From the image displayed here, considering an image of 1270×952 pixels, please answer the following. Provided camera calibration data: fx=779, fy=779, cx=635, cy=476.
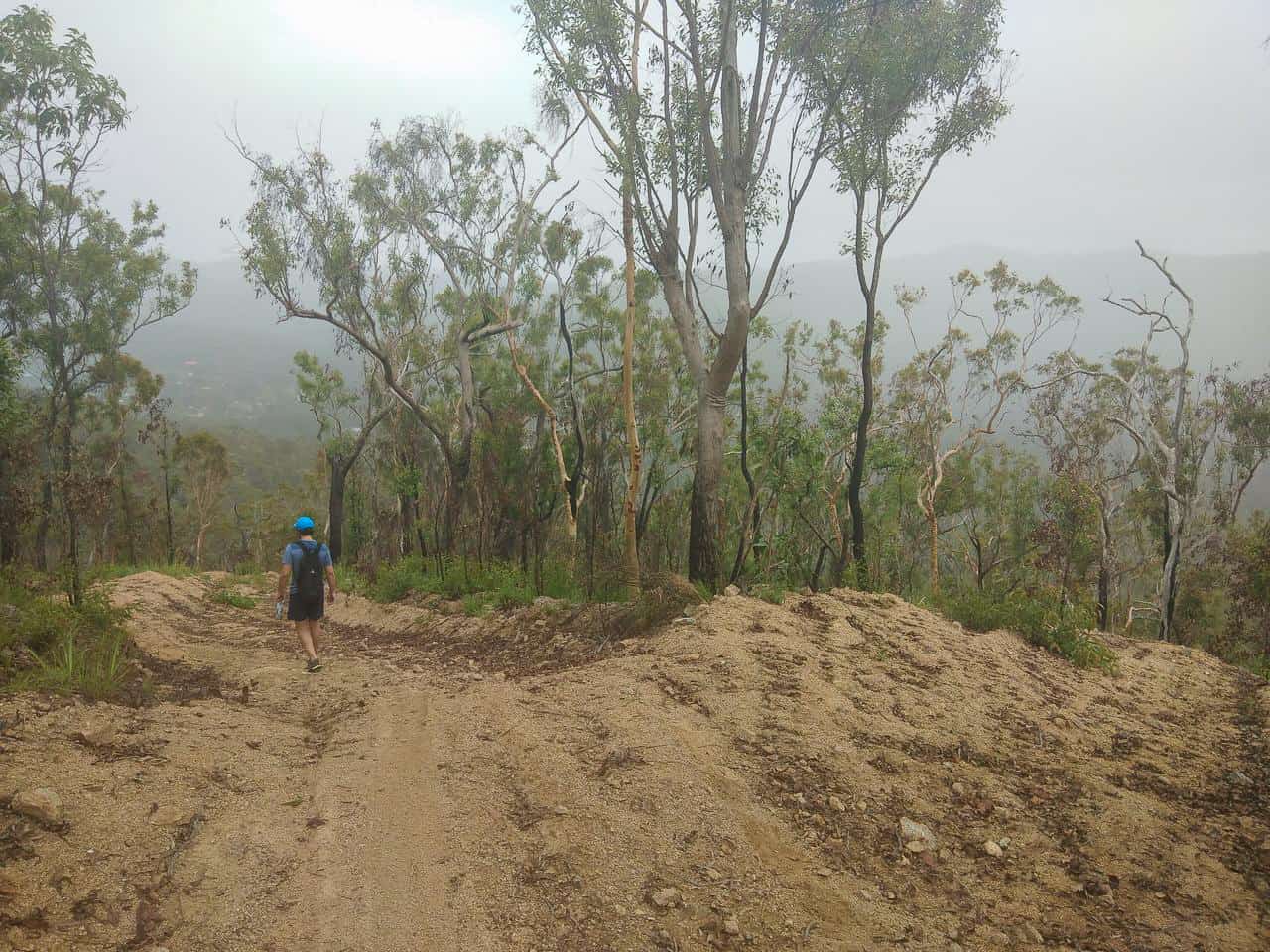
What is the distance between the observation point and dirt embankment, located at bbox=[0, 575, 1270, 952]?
3.21 meters

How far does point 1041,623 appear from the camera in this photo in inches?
321

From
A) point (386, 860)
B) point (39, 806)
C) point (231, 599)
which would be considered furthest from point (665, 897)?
point (231, 599)

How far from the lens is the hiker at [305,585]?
7.79 metres

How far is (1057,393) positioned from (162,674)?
78.3ft

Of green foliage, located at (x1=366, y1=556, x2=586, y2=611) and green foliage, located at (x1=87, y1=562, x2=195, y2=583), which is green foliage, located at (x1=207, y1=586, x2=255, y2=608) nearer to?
green foliage, located at (x1=366, y1=556, x2=586, y2=611)

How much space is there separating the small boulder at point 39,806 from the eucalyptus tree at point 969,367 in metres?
21.1

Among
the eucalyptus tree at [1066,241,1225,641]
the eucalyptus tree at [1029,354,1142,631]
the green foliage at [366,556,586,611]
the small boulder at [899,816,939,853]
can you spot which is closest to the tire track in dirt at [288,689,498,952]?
the small boulder at [899,816,939,853]

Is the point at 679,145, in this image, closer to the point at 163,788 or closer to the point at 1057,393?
the point at 163,788

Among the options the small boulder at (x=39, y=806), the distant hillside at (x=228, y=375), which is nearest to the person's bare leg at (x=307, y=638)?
the small boulder at (x=39, y=806)

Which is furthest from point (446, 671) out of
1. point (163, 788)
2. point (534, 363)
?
point (534, 363)

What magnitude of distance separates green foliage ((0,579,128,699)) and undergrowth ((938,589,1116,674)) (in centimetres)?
799

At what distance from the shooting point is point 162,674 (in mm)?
6879

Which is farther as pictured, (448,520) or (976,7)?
(448,520)

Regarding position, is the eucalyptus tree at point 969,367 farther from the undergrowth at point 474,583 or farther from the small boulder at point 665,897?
the small boulder at point 665,897
